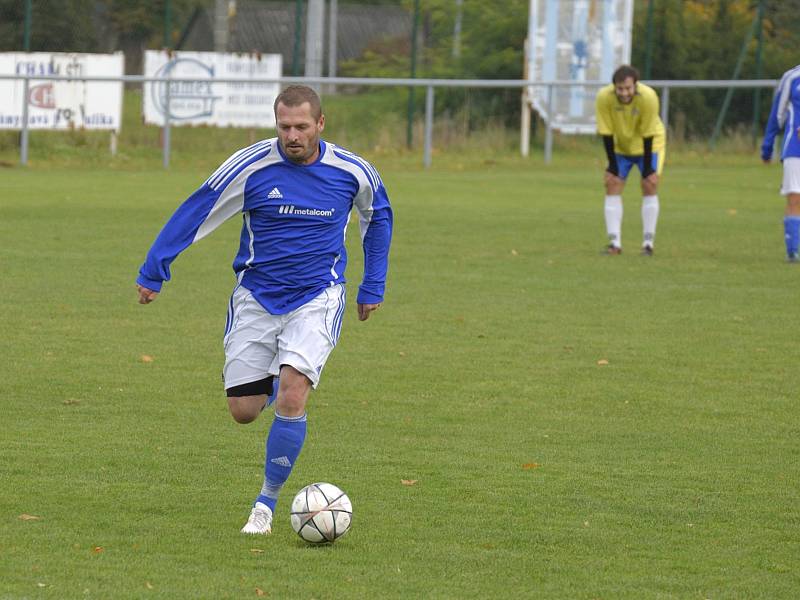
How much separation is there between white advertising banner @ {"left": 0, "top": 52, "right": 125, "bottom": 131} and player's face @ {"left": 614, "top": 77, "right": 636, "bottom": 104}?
12.4 metres

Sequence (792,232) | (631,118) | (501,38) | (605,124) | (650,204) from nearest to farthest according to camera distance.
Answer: (792,232) < (631,118) < (605,124) < (650,204) < (501,38)

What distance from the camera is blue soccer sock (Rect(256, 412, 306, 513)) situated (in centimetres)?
580

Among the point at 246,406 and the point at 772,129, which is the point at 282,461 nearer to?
the point at 246,406

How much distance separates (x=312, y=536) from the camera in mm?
5590

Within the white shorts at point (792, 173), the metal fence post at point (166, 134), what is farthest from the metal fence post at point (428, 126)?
the white shorts at point (792, 173)

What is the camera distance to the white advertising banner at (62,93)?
79.4 feet

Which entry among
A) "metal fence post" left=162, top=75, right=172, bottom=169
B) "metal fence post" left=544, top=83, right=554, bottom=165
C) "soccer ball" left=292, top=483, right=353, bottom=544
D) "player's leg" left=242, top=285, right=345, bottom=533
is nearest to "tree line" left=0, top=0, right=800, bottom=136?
"metal fence post" left=544, top=83, right=554, bottom=165

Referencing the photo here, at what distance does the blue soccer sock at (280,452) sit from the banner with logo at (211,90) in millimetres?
20020

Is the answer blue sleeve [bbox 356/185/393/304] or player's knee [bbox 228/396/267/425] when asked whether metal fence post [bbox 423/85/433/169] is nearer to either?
blue sleeve [bbox 356/185/393/304]

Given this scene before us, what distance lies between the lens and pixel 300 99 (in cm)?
568

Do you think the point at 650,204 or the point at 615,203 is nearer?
the point at 615,203

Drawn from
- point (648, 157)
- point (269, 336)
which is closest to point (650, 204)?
point (648, 157)

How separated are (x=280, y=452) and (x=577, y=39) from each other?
80.1ft

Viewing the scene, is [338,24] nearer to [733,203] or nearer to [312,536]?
[733,203]
